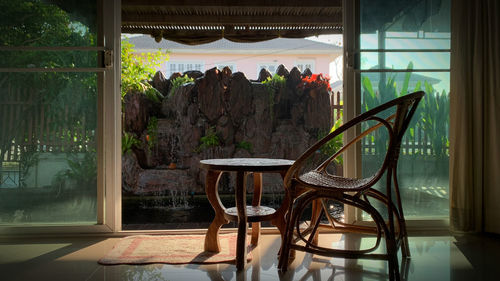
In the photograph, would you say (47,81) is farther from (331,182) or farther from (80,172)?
(331,182)

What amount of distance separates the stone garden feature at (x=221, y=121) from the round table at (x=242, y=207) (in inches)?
171

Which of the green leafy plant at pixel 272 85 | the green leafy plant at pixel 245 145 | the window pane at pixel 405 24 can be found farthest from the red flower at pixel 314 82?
the window pane at pixel 405 24

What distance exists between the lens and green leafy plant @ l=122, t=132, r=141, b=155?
22.6ft

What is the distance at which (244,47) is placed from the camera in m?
12.9

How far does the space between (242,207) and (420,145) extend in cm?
168

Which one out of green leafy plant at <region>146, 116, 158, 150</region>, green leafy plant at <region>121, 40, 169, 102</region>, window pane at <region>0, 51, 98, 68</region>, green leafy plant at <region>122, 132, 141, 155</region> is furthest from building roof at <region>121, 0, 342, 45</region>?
window pane at <region>0, 51, 98, 68</region>

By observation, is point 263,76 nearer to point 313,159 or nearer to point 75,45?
point 313,159

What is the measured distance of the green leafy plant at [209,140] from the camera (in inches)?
284

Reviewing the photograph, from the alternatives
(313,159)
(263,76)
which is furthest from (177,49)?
(313,159)

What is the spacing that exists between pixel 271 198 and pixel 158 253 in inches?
179

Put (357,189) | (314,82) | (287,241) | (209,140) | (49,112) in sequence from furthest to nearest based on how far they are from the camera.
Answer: (314,82)
(209,140)
(49,112)
(287,241)
(357,189)

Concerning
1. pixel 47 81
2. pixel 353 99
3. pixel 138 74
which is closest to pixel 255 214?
pixel 353 99

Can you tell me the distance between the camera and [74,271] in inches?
93.4

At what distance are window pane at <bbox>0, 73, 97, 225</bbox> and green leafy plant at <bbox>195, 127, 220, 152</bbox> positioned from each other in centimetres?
400
